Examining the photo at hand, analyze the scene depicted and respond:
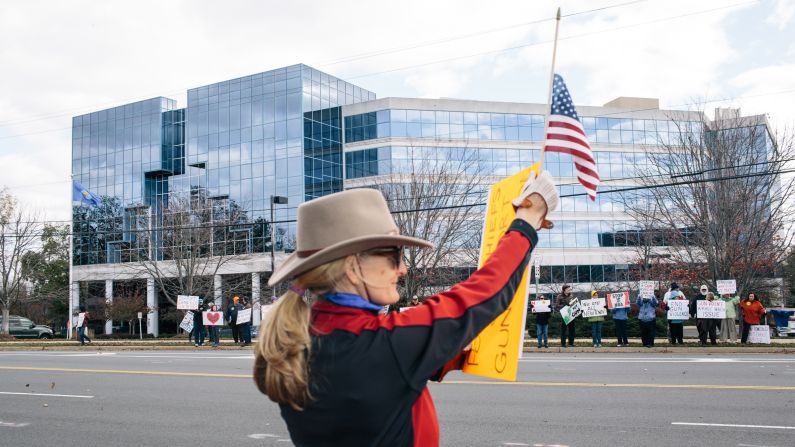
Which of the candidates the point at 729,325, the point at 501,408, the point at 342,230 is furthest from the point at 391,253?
the point at 729,325

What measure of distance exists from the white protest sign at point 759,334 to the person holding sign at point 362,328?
74.6 ft

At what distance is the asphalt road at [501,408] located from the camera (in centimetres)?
844

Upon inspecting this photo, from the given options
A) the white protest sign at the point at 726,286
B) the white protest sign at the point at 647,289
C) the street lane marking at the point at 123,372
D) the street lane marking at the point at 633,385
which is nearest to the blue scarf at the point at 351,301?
the street lane marking at the point at 633,385

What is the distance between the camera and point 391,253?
7.80ft

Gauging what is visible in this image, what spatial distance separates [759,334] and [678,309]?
8.30 feet

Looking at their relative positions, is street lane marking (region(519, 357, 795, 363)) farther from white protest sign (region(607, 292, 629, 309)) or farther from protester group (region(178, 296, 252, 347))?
Result: protester group (region(178, 296, 252, 347))

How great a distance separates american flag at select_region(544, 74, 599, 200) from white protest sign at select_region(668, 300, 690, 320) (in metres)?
20.5

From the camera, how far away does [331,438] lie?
2.26 metres

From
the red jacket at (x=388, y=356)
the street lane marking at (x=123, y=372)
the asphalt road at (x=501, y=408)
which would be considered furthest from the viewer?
the street lane marking at (x=123, y=372)

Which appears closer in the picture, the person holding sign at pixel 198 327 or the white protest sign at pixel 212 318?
the white protest sign at pixel 212 318

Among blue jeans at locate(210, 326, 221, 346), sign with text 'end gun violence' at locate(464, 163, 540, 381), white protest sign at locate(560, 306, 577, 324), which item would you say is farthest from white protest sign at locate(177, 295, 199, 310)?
sign with text 'end gun violence' at locate(464, 163, 540, 381)

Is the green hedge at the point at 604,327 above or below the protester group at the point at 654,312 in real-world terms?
below

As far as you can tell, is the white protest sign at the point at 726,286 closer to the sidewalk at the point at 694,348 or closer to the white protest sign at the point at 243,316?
the sidewalk at the point at 694,348

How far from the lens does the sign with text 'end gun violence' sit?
261cm
